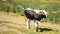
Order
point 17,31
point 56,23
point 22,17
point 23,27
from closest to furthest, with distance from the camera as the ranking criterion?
1. point 17,31
2. point 23,27
3. point 56,23
4. point 22,17

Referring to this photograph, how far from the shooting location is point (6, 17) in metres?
28.8

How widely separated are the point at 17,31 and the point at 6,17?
272 inches

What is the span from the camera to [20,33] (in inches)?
851

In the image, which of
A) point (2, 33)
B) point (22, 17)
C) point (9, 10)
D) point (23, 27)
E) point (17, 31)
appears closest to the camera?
point (2, 33)

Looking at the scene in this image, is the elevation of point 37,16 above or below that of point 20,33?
above

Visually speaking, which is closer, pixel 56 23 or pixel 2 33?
pixel 2 33

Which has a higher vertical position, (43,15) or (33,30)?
(43,15)

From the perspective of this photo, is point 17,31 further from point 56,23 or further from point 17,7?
point 17,7

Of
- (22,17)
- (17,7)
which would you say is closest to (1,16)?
(22,17)

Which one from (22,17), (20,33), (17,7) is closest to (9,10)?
(17,7)

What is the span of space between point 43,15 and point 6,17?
306 inches

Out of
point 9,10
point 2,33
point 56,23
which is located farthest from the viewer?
point 9,10

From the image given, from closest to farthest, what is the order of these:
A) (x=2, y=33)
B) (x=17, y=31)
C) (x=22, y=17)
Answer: (x=2, y=33) → (x=17, y=31) → (x=22, y=17)

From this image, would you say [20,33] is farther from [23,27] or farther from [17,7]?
[17,7]
